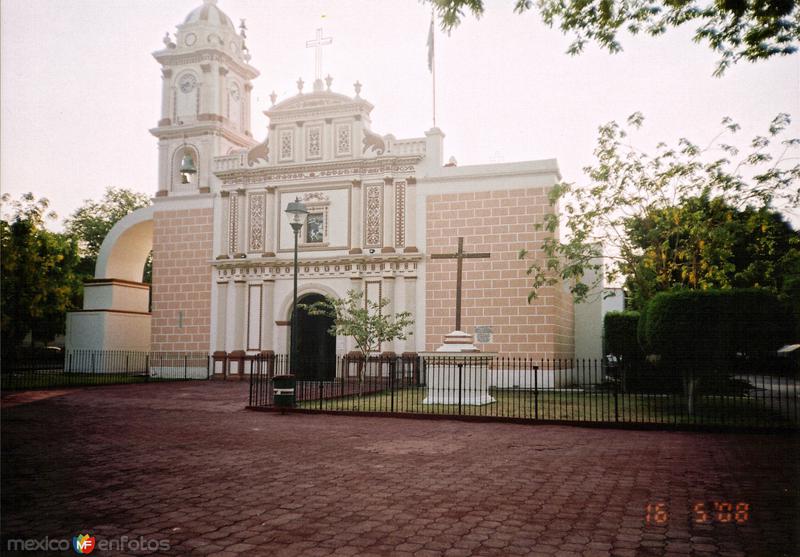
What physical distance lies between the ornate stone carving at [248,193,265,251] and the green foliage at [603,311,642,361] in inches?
573

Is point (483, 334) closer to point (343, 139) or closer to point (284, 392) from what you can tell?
point (343, 139)

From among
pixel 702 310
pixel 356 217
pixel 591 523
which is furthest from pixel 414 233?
pixel 591 523

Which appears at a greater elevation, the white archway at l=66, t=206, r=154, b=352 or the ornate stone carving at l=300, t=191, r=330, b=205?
the ornate stone carving at l=300, t=191, r=330, b=205

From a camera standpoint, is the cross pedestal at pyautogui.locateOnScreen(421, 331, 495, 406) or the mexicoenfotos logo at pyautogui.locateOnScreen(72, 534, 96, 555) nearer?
the mexicoenfotos logo at pyautogui.locateOnScreen(72, 534, 96, 555)

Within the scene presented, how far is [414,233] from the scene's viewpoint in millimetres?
24578

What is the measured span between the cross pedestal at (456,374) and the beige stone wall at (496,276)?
25.1ft

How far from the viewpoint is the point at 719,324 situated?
13.0 metres

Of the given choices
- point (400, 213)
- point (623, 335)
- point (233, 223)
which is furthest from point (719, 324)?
point (233, 223)

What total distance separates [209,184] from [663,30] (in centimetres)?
2346

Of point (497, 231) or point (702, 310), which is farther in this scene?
point (497, 231)

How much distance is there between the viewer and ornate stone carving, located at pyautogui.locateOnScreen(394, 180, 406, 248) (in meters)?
24.8

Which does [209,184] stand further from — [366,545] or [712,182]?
[366,545]

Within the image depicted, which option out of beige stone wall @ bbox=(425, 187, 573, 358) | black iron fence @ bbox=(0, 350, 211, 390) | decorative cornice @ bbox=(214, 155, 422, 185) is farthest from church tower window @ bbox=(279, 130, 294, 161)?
black iron fence @ bbox=(0, 350, 211, 390)
